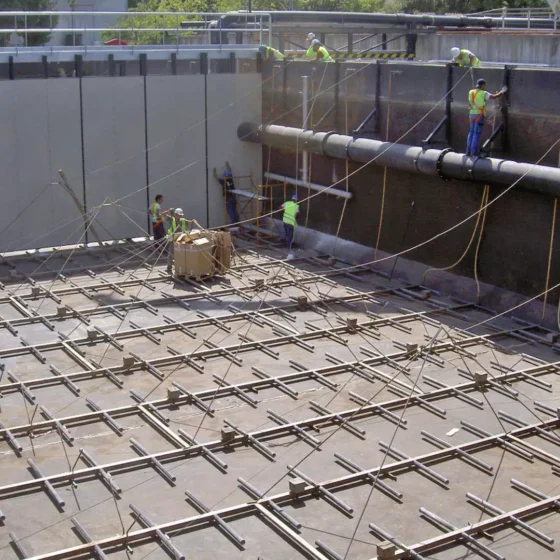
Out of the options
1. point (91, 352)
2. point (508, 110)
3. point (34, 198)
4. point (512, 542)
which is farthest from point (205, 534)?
point (34, 198)

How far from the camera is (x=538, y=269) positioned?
18859mm

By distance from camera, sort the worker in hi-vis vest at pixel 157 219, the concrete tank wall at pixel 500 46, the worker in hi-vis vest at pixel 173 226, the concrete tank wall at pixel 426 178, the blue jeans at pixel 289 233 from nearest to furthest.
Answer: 1. the concrete tank wall at pixel 426 178
2. the worker in hi-vis vest at pixel 173 226
3. the worker in hi-vis vest at pixel 157 219
4. the blue jeans at pixel 289 233
5. the concrete tank wall at pixel 500 46

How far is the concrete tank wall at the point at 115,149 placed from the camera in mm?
23844

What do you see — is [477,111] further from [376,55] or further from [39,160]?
[376,55]

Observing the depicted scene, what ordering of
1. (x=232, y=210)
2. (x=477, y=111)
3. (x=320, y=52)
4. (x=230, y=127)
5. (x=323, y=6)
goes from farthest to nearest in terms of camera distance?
(x=323, y=6)
(x=230, y=127)
(x=232, y=210)
(x=320, y=52)
(x=477, y=111)

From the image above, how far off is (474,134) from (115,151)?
991 centimetres

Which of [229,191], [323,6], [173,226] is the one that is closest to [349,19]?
[229,191]

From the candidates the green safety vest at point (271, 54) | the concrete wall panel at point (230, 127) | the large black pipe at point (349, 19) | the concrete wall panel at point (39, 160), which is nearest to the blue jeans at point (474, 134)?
the green safety vest at point (271, 54)

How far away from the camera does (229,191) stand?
26.2 m

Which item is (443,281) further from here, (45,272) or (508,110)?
(45,272)

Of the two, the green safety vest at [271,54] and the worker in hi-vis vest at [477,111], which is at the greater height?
the green safety vest at [271,54]

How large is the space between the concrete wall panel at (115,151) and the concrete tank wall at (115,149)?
3cm

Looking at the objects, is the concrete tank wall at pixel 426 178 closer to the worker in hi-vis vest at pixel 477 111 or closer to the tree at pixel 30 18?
the worker in hi-vis vest at pixel 477 111

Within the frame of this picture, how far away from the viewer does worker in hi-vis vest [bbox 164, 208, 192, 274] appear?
73.4 feet
